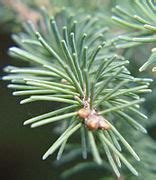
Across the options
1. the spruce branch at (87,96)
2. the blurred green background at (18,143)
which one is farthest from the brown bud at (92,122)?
the blurred green background at (18,143)

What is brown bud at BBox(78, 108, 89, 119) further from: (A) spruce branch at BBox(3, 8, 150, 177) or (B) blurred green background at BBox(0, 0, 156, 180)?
(B) blurred green background at BBox(0, 0, 156, 180)

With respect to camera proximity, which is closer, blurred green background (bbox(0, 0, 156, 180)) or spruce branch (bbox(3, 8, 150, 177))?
spruce branch (bbox(3, 8, 150, 177))

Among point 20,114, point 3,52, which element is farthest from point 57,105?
point 3,52

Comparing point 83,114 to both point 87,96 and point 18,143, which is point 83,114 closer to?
point 87,96

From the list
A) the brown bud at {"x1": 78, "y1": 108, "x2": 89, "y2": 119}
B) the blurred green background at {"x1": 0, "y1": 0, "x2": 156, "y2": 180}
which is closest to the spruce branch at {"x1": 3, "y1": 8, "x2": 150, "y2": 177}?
the brown bud at {"x1": 78, "y1": 108, "x2": 89, "y2": 119}

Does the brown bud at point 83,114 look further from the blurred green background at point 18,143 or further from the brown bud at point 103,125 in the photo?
the blurred green background at point 18,143

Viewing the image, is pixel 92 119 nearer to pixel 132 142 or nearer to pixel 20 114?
pixel 132 142

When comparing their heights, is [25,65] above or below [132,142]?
above

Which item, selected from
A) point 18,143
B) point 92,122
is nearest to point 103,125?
point 92,122

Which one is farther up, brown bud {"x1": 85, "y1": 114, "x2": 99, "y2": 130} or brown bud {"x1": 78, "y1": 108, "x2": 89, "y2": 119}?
brown bud {"x1": 78, "y1": 108, "x2": 89, "y2": 119}
